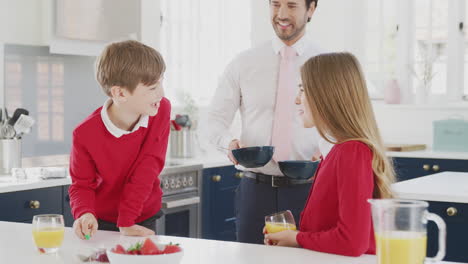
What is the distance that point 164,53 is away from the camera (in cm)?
514

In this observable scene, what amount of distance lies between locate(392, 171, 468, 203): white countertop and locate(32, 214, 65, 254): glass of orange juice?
1.54m

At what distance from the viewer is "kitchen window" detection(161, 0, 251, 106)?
519 centimetres

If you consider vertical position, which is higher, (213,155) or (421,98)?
(421,98)

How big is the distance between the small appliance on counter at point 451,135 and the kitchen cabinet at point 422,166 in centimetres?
30

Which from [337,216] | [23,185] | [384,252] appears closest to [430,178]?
[337,216]

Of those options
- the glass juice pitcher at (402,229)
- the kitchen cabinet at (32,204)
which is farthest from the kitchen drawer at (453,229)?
the glass juice pitcher at (402,229)

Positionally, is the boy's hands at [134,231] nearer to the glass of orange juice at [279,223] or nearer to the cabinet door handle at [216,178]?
the glass of orange juice at [279,223]

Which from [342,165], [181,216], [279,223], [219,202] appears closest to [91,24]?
[181,216]

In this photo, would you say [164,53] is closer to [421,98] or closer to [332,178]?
[421,98]

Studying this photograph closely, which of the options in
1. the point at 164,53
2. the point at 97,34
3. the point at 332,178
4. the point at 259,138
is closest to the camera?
the point at 332,178

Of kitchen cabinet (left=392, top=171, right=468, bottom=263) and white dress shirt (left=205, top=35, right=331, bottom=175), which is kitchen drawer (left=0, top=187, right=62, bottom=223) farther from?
kitchen cabinet (left=392, top=171, right=468, bottom=263)

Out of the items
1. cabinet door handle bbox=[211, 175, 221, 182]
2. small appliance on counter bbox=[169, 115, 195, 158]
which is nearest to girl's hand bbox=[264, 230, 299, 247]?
cabinet door handle bbox=[211, 175, 221, 182]

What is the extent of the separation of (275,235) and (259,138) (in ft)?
3.62

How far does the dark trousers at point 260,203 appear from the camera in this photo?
2.96 metres
